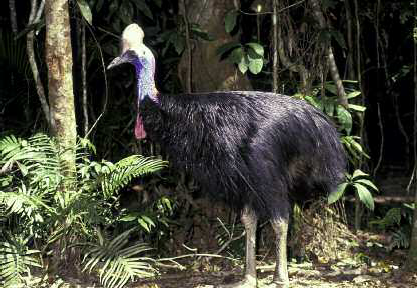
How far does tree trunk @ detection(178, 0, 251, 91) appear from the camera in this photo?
523 centimetres

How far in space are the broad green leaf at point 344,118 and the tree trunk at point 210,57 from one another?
757 mm

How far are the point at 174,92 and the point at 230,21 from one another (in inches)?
33.6

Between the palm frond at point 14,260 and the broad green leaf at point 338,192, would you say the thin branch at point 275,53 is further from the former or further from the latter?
the palm frond at point 14,260

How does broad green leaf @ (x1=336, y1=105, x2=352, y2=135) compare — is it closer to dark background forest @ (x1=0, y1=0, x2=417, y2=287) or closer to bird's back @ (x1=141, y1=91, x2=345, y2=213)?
dark background forest @ (x1=0, y1=0, x2=417, y2=287)

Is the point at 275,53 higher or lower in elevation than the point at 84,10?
lower

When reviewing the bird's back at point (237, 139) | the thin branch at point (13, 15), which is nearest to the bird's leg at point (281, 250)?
the bird's back at point (237, 139)

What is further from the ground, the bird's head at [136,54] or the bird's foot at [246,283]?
the bird's head at [136,54]

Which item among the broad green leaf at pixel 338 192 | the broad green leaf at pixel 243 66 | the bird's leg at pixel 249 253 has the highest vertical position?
the broad green leaf at pixel 243 66

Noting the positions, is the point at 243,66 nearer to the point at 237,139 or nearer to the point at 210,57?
the point at 210,57

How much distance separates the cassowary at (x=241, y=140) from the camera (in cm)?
402

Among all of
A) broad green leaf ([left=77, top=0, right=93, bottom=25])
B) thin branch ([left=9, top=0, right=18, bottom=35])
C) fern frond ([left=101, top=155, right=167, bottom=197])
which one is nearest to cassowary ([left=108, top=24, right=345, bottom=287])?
fern frond ([left=101, top=155, right=167, bottom=197])

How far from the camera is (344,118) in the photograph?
483 cm

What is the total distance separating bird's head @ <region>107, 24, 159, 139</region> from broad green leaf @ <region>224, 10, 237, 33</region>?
2.76 feet

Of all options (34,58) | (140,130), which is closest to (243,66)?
(140,130)
